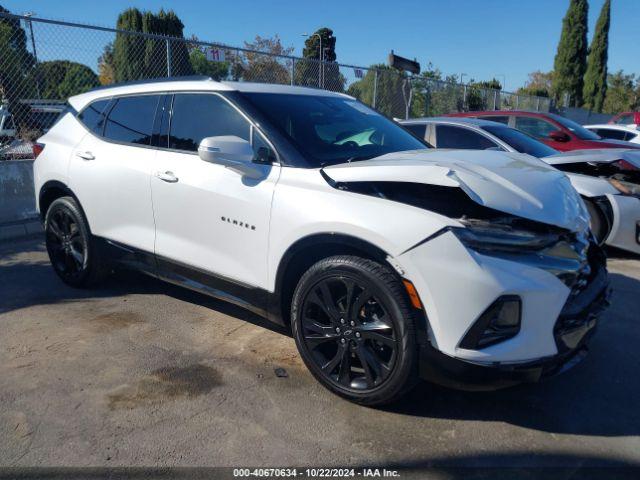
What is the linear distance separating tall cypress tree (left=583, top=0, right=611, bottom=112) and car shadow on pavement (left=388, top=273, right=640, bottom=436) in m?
44.7

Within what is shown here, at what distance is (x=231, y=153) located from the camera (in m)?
3.09

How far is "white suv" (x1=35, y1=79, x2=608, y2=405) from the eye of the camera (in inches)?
96.5

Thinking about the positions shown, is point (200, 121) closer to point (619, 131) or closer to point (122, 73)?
point (122, 73)

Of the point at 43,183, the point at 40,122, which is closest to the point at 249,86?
the point at 43,183

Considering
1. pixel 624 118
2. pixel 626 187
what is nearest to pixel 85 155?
pixel 626 187

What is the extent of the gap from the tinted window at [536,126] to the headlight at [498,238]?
743cm

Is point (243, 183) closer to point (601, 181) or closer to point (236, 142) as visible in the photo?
point (236, 142)

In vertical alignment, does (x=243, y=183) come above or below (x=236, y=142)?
below

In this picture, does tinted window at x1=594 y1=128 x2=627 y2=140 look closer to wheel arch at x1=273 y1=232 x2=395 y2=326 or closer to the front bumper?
the front bumper

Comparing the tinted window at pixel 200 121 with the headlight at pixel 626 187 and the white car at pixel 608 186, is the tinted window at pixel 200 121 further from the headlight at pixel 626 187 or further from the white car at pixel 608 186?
the headlight at pixel 626 187

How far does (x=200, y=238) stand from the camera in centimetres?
353

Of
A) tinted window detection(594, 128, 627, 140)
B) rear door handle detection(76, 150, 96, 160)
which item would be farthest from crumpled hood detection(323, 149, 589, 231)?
tinted window detection(594, 128, 627, 140)

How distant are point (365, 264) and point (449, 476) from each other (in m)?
1.04

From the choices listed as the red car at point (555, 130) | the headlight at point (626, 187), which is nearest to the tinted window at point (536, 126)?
the red car at point (555, 130)
